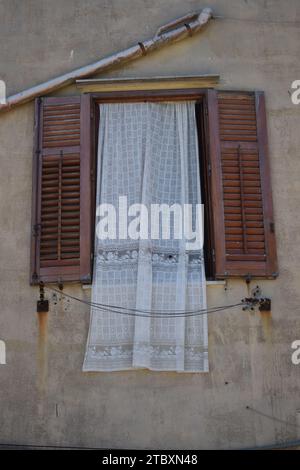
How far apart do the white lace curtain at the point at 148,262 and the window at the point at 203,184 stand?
0.44 ft

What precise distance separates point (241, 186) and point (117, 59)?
6.07ft

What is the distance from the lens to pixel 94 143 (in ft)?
26.3

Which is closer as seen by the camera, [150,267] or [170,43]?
[150,267]

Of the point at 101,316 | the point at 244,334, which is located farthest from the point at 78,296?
the point at 244,334

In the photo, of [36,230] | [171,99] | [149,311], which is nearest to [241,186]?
[171,99]

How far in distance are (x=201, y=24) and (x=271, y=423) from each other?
13.5 ft

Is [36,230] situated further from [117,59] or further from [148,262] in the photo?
[117,59]

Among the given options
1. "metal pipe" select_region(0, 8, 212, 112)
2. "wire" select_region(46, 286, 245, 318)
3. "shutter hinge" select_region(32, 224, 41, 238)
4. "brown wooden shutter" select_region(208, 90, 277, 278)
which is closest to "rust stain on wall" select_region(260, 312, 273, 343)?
"wire" select_region(46, 286, 245, 318)

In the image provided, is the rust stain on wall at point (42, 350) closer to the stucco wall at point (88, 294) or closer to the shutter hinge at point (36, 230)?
the stucco wall at point (88, 294)

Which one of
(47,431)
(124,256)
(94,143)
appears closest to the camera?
(47,431)

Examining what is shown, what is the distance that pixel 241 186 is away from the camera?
775 cm

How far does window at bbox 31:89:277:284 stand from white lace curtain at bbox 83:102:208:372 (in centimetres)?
13

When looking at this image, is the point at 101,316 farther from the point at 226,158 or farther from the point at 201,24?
the point at 201,24

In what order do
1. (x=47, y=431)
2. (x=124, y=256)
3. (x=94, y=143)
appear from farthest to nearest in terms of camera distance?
(x=94, y=143) < (x=124, y=256) < (x=47, y=431)
